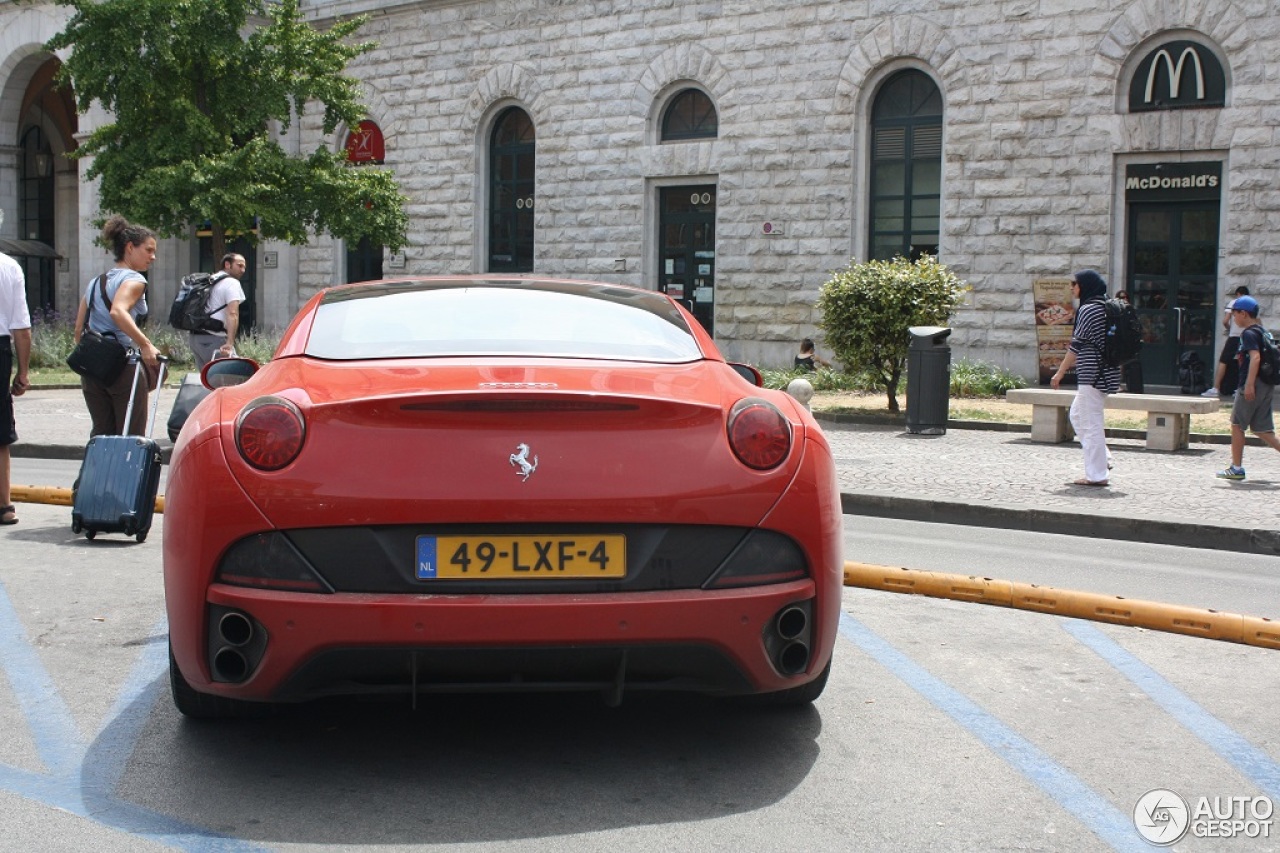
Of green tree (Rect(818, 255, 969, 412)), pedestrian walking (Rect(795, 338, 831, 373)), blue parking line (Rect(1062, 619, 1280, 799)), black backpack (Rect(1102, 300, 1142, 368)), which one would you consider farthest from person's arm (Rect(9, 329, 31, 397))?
pedestrian walking (Rect(795, 338, 831, 373))

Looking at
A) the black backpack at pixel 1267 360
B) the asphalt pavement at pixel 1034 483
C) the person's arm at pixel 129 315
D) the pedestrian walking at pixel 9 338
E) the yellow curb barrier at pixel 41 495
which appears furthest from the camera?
Answer: the black backpack at pixel 1267 360

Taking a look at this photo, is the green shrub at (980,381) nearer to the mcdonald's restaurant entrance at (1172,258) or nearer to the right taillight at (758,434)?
the mcdonald's restaurant entrance at (1172,258)

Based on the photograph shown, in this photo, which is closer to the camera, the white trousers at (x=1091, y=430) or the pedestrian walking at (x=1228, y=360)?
the white trousers at (x=1091, y=430)

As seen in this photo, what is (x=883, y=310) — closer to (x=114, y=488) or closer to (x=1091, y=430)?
(x=1091, y=430)

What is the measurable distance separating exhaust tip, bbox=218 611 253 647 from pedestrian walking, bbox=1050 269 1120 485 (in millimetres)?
9177

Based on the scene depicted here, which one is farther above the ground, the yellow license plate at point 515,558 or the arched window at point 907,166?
the arched window at point 907,166

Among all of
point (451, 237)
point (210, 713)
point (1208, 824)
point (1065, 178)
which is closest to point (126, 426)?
point (210, 713)

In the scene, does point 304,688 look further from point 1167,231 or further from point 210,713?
point 1167,231

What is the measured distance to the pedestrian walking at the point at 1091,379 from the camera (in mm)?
12320

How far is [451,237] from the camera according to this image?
31.7m

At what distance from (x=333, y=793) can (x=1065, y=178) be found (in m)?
21.4

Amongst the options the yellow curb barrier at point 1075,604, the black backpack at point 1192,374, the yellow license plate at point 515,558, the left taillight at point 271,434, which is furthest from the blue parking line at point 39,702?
the black backpack at point 1192,374

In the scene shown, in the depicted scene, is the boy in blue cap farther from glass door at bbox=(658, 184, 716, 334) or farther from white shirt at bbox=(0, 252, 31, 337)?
glass door at bbox=(658, 184, 716, 334)

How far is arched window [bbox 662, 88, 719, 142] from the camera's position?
1107 inches
